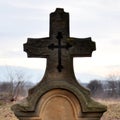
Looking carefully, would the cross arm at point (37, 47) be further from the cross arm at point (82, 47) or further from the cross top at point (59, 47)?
the cross arm at point (82, 47)

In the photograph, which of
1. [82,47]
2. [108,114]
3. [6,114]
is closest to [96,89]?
[6,114]

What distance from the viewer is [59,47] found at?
7.70 m

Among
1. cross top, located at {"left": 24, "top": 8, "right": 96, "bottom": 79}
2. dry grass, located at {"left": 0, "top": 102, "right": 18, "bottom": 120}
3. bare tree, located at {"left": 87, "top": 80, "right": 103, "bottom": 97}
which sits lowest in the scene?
dry grass, located at {"left": 0, "top": 102, "right": 18, "bottom": 120}

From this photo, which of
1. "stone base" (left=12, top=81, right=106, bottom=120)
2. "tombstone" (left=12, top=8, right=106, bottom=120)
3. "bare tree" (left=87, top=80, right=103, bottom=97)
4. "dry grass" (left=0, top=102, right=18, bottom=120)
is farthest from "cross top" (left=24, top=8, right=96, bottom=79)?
"bare tree" (left=87, top=80, right=103, bottom=97)

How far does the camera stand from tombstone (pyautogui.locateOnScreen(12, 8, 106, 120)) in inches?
295

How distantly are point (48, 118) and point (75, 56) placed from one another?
3.60ft

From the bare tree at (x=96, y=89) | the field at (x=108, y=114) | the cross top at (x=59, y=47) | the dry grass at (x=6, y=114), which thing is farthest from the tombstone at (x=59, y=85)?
the bare tree at (x=96, y=89)

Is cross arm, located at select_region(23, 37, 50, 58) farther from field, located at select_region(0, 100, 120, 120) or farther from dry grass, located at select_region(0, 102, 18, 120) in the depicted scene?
dry grass, located at select_region(0, 102, 18, 120)

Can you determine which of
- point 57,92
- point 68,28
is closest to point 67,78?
point 57,92

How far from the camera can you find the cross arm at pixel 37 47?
7.70m

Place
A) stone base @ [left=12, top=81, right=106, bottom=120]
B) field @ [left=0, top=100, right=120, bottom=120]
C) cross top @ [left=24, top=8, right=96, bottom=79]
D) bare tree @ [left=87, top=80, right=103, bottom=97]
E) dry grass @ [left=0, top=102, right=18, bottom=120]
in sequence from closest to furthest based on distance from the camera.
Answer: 1. stone base @ [left=12, top=81, right=106, bottom=120]
2. cross top @ [left=24, top=8, right=96, bottom=79]
3. field @ [left=0, top=100, right=120, bottom=120]
4. dry grass @ [left=0, top=102, right=18, bottom=120]
5. bare tree @ [left=87, top=80, right=103, bottom=97]

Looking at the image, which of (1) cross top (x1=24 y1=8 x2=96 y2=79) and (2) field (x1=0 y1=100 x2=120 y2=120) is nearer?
(1) cross top (x1=24 y1=8 x2=96 y2=79)

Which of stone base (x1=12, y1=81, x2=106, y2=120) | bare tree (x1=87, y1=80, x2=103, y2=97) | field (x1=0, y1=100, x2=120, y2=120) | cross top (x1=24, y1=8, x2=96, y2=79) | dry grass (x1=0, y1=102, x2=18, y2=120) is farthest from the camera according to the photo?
bare tree (x1=87, y1=80, x2=103, y2=97)

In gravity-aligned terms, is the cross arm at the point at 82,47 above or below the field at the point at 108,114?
above
